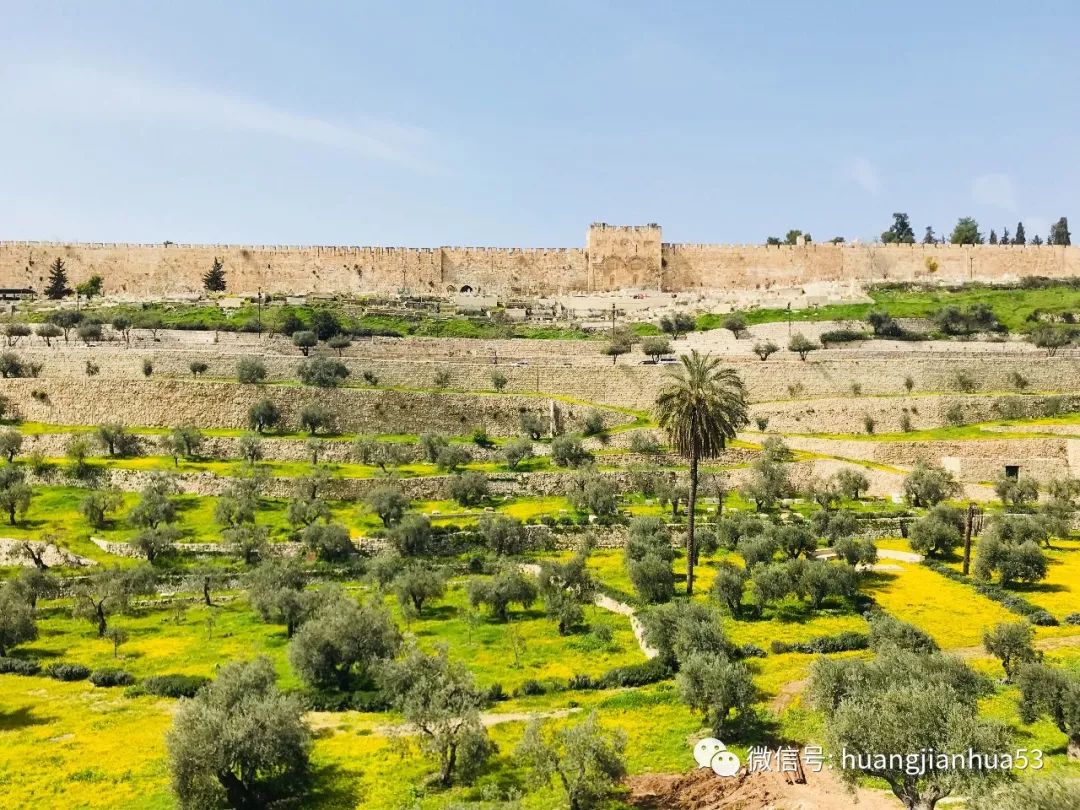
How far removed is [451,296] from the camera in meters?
82.7

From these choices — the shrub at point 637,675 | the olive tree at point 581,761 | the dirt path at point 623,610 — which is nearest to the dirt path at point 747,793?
the olive tree at point 581,761

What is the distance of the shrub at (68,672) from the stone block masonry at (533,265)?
195ft

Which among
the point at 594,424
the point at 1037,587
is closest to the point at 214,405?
the point at 594,424

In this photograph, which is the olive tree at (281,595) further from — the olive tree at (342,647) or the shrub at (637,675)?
the shrub at (637,675)

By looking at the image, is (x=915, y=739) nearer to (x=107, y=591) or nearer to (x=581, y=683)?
(x=581, y=683)

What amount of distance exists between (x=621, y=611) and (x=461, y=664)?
422 inches

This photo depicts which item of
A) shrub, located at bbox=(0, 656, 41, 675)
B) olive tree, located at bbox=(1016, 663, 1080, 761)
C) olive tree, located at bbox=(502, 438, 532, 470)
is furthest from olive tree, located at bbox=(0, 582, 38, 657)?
olive tree, located at bbox=(1016, 663, 1080, 761)

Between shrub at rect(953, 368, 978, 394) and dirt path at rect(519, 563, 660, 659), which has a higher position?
shrub at rect(953, 368, 978, 394)

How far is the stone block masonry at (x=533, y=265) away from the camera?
8200 cm

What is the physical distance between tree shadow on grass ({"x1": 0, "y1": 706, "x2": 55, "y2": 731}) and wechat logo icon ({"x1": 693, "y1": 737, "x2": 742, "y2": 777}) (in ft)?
51.0

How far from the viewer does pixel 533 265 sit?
86.4m

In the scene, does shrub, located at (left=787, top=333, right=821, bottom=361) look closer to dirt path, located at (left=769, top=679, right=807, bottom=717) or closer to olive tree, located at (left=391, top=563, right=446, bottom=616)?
olive tree, located at (left=391, top=563, right=446, bottom=616)

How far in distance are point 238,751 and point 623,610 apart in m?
15.2

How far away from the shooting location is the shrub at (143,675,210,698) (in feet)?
75.0
